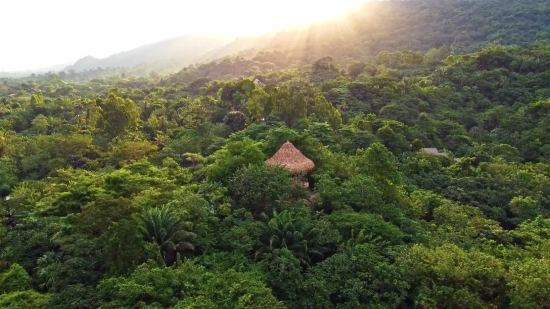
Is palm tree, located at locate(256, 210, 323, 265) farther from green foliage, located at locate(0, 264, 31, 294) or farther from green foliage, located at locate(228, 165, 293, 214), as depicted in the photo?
green foliage, located at locate(0, 264, 31, 294)

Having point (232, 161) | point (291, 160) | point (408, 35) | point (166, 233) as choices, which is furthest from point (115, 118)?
point (408, 35)

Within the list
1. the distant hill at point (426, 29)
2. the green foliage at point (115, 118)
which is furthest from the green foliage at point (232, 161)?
the distant hill at point (426, 29)

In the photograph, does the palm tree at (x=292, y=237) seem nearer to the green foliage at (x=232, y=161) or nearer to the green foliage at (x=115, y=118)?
the green foliage at (x=232, y=161)

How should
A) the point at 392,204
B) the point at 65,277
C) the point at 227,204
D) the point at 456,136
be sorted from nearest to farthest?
the point at 65,277 < the point at 227,204 < the point at 392,204 < the point at 456,136

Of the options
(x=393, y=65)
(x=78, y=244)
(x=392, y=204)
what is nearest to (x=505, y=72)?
(x=393, y=65)

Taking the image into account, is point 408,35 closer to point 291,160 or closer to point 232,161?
point 291,160

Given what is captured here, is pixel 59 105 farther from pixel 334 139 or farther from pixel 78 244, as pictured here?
pixel 78 244

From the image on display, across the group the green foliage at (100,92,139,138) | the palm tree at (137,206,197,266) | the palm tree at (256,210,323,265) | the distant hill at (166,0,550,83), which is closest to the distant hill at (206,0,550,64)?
the distant hill at (166,0,550,83)
